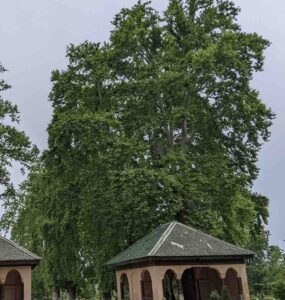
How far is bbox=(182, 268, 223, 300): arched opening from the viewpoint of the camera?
2366 centimetres

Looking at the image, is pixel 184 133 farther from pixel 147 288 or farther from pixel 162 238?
pixel 147 288

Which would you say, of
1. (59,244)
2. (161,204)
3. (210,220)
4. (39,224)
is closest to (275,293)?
(210,220)

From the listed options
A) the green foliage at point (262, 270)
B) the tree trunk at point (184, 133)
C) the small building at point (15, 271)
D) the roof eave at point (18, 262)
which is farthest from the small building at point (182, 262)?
the green foliage at point (262, 270)

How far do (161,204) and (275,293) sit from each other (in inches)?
570

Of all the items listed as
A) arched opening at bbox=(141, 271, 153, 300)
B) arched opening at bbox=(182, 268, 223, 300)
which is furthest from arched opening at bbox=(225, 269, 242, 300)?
arched opening at bbox=(141, 271, 153, 300)

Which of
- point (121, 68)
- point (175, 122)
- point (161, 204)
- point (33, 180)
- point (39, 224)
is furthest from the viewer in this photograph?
point (33, 180)

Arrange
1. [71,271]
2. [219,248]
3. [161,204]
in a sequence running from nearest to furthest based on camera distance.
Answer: [219,248], [161,204], [71,271]

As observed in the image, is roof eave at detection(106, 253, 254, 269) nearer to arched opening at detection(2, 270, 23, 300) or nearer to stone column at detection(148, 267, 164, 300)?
stone column at detection(148, 267, 164, 300)

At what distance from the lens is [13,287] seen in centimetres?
2339

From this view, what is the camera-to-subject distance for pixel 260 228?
101 ft

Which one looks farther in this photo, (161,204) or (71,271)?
(71,271)

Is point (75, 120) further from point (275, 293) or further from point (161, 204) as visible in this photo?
point (275, 293)

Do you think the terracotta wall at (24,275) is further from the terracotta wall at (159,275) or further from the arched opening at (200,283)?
the arched opening at (200,283)

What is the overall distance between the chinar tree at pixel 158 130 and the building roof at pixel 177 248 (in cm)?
227
